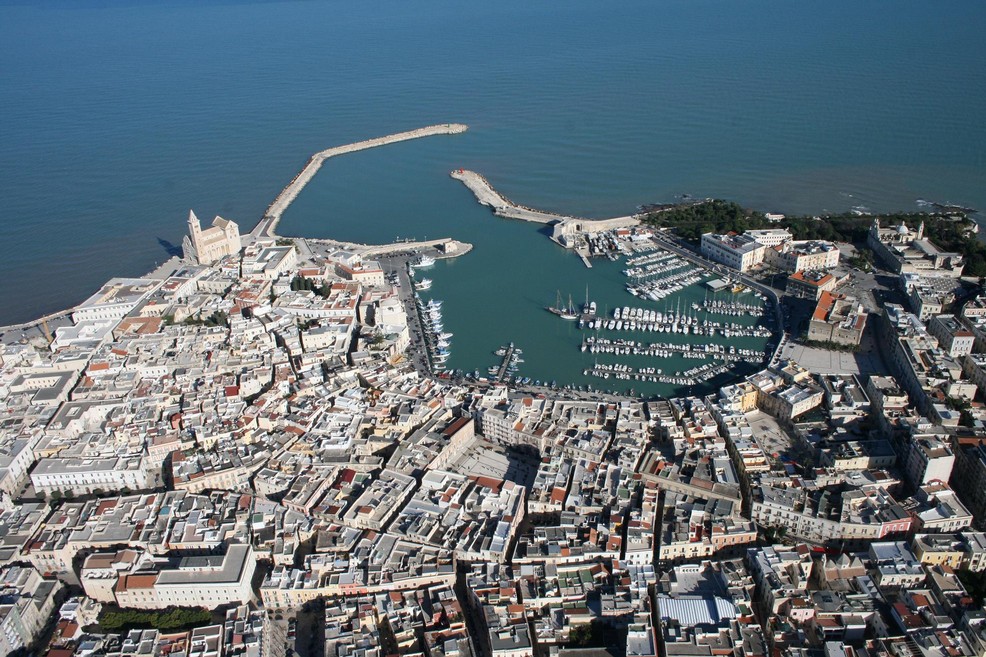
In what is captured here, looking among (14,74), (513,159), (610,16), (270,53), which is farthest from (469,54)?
(14,74)

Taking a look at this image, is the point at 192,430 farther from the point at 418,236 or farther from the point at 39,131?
the point at 39,131

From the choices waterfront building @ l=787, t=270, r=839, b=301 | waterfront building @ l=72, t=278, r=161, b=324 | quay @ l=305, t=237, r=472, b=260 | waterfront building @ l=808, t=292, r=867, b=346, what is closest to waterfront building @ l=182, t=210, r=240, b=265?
waterfront building @ l=72, t=278, r=161, b=324

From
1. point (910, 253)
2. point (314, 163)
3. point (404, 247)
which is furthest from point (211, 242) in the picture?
point (910, 253)

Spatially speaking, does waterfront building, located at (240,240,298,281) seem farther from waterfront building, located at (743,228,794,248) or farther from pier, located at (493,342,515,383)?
waterfront building, located at (743,228,794,248)

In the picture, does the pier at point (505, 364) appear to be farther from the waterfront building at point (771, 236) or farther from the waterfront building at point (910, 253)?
the waterfront building at point (910, 253)

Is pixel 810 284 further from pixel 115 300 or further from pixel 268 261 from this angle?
pixel 115 300

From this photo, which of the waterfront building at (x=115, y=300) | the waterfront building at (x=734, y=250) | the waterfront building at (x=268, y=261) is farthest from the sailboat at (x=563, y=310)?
the waterfront building at (x=115, y=300)

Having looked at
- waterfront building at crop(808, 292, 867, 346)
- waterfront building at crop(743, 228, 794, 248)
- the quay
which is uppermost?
waterfront building at crop(743, 228, 794, 248)
